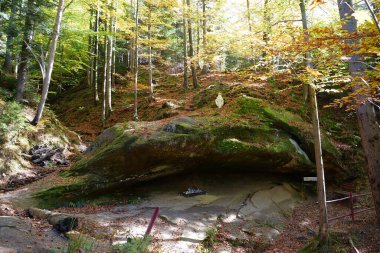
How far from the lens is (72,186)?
9.15 metres

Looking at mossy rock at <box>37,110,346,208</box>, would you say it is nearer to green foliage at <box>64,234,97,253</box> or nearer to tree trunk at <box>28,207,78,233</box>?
tree trunk at <box>28,207,78,233</box>

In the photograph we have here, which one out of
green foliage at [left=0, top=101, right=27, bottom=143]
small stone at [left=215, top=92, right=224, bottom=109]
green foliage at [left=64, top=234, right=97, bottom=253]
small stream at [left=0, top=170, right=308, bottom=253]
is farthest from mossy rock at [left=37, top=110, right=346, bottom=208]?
→ green foliage at [left=64, top=234, right=97, bottom=253]

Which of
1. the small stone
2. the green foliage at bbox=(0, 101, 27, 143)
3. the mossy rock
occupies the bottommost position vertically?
the mossy rock

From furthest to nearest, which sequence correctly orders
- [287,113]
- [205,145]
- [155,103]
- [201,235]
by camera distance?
[155,103], [287,113], [205,145], [201,235]

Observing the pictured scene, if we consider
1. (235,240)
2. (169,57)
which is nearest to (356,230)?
(235,240)

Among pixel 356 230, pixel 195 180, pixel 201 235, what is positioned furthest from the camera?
pixel 195 180

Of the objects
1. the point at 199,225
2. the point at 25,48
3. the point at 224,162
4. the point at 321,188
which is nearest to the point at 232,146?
the point at 224,162

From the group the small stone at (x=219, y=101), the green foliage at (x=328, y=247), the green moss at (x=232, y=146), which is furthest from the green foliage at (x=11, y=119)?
the green foliage at (x=328, y=247)

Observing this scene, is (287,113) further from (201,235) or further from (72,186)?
(72,186)

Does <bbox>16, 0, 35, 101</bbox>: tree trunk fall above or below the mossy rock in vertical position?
above

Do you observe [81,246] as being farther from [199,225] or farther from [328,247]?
[328,247]

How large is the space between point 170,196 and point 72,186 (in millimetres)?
3356

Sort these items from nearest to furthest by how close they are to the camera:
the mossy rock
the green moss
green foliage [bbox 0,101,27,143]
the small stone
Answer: the mossy rock, the green moss, green foliage [bbox 0,101,27,143], the small stone

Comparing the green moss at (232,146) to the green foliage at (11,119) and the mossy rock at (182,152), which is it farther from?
the green foliage at (11,119)
